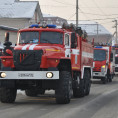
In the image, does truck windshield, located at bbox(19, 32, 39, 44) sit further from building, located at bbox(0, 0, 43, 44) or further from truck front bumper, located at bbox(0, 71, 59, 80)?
building, located at bbox(0, 0, 43, 44)

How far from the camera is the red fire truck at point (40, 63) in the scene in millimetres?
14336

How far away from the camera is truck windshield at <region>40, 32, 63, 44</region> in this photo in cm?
1562

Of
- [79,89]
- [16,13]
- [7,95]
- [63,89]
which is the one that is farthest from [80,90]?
[16,13]

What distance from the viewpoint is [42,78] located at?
14094 millimetres

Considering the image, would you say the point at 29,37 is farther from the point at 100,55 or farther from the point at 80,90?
the point at 100,55

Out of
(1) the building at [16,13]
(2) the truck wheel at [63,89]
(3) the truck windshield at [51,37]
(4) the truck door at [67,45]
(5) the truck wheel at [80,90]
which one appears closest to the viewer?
(2) the truck wheel at [63,89]

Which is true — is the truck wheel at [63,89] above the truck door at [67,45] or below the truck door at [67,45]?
below

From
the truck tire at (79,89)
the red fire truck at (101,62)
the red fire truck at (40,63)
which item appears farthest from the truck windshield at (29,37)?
the red fire truck at (101,62)

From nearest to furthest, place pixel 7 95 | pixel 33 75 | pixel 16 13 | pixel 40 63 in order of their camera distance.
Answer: pixel 33 75 → pixel 40 63 → pixel 7 95 → pixel 16 13

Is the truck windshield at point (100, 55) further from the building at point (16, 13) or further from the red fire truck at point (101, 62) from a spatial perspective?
the building at point (16, 13)

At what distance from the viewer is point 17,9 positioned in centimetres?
Answer: 6431

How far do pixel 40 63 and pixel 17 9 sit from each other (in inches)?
2001

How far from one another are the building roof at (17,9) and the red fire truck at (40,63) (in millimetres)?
47174

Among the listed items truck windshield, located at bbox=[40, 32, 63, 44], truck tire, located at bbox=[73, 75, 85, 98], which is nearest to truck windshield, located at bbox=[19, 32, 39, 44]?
truck windshield, located at bbox=[40, 32, 63, 44]
